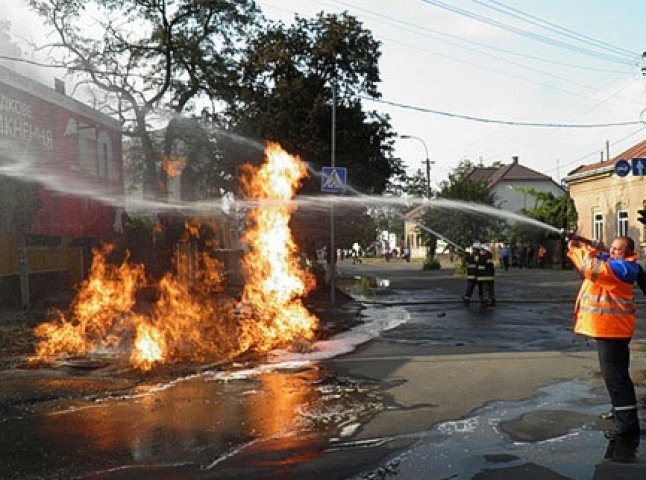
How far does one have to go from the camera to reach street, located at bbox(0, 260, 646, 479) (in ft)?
16.4

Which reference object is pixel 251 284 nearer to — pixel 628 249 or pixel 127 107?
pixel 628 249

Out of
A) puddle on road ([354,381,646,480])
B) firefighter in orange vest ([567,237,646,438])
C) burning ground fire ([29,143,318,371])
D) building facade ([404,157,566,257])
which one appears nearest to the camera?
puddle on road ([354,381,646,480])

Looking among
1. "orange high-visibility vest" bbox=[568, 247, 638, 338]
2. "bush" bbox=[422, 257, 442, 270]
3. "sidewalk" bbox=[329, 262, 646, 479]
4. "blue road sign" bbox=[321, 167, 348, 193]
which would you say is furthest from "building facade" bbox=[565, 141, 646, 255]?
"orange high-visibility vest" bbox=[568, 247, 638, 338]

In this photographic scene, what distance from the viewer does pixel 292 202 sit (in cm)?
1912

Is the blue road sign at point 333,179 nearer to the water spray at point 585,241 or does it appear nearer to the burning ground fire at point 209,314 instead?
the burning ground fire at point 209,314

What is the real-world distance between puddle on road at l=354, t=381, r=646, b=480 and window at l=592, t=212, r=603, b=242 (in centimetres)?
3052

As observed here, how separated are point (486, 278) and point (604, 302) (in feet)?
40.3

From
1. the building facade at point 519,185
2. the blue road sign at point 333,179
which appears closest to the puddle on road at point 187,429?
the blue road sign at point 333,179

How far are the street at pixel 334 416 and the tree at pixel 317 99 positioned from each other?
1080 centimetres

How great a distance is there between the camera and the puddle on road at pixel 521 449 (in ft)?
15.8

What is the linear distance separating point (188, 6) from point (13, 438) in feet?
81.6

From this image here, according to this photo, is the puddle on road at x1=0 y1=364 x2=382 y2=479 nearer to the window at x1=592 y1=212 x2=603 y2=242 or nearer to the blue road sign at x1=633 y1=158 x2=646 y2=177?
the blue road sign at x1=633 y1=158 x2=646 y2=177

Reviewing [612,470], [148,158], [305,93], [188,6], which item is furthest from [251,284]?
[188,6]

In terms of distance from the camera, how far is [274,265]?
610 inches
